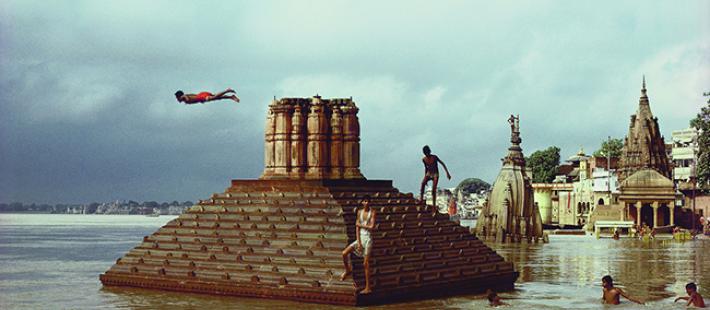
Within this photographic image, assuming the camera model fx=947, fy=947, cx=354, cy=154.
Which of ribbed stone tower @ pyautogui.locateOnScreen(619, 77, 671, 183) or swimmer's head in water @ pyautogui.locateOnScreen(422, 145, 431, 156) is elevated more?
ribbed stone tower @ pyautogui.locateOnScreen(619, 77, 671, 183)

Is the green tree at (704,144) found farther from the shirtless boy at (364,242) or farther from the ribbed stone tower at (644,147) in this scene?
the shirtless boy at (364,242)

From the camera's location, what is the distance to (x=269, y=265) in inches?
800

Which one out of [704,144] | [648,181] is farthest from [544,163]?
[704,144]

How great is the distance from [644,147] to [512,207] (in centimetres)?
3870

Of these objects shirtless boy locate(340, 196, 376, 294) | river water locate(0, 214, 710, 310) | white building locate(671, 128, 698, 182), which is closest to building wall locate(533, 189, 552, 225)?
white building locate(671, 128, 698, 182)

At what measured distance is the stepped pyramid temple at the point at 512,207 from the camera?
171 ft

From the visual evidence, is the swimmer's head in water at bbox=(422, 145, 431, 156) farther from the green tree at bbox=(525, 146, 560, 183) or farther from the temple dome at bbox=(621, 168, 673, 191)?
the green tree at bbox=(525, 146, 560, 183)

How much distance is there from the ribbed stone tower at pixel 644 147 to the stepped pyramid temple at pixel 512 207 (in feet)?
120

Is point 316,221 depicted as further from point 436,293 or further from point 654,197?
point 654,197

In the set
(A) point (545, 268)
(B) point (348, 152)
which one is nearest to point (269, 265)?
(B) point (348, 152)

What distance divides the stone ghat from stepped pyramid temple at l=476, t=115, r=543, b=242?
28.0 m

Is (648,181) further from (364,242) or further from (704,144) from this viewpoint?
(364,242)

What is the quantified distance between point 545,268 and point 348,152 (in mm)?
11145

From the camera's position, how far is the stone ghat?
64.6ft
